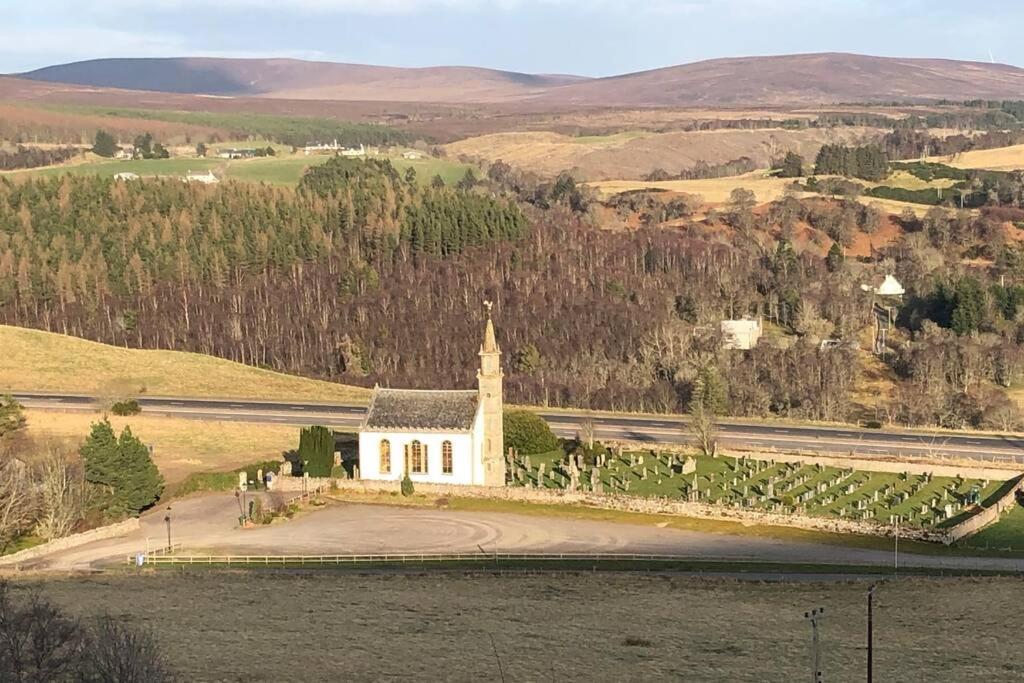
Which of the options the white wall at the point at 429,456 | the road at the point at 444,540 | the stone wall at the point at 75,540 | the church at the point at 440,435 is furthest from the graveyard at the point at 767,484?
the stone wall at the point at 75,540

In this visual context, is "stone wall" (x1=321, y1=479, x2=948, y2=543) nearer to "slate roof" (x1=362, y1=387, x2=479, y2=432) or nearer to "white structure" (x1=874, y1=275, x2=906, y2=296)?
"slate roof" (x1=362, y1=387, x2=479, y2=432)

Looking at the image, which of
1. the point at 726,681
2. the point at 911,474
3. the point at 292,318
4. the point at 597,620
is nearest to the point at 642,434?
the point at 911,474

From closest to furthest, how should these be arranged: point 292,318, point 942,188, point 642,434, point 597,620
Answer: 1. point 597,620
2. point 642,434
3. point 292,318
4. point 942,188

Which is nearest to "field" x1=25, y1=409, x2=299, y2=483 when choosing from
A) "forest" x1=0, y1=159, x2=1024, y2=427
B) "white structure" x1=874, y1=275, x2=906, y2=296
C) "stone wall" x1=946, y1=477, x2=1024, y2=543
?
"forest" x1=0, y1=159, x2=1024, y2=427

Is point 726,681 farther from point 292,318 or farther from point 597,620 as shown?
point 292,318

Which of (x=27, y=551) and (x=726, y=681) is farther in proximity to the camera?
(x=27, y=551)

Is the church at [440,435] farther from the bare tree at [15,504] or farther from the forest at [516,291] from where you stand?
the forest at [516,291]
